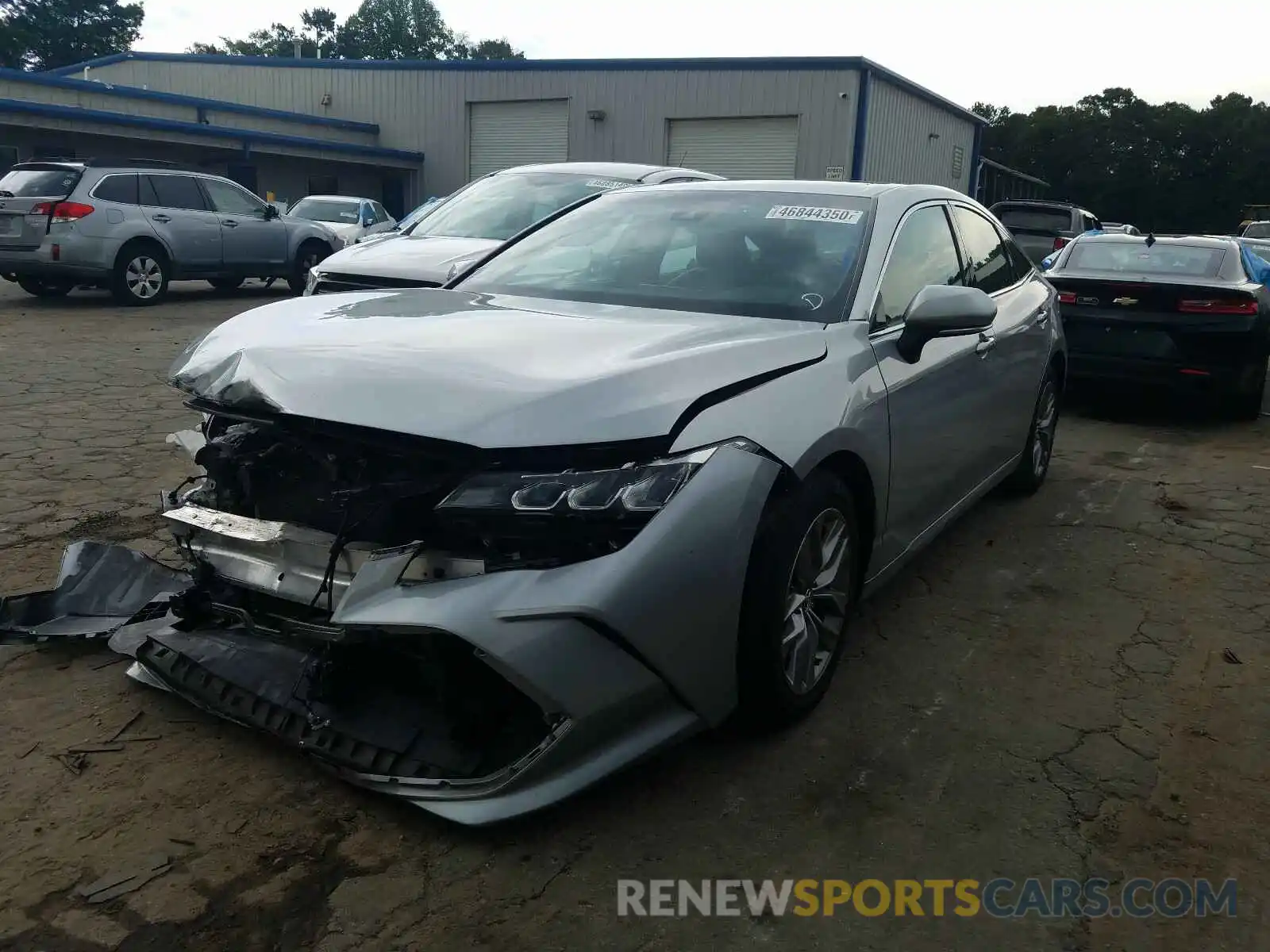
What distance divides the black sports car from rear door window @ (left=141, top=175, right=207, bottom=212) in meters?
10.9

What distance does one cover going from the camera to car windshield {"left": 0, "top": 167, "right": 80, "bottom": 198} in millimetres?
12391

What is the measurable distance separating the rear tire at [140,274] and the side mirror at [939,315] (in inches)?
474

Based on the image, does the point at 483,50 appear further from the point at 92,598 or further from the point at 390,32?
the point at 92,598

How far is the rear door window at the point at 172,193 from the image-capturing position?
1329 cm

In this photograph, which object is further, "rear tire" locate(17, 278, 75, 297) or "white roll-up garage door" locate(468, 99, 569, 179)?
"white roll-up garage door" locate(468, 99, 569, 179)

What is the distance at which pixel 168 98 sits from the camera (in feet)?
80.5

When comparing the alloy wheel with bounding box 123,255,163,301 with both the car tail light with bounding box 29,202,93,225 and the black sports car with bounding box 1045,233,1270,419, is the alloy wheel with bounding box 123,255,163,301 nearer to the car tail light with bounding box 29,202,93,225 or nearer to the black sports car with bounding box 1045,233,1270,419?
the car tail light with bounding box 29,202,93,225

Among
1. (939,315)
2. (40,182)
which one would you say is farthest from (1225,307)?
(40,182)

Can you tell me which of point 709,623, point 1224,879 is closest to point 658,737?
point 709,623

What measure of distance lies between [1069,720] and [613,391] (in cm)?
181

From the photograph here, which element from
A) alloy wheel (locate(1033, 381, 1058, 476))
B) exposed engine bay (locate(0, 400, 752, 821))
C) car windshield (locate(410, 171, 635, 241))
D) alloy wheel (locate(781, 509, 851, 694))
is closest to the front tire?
alloy wheel (locate(781, 509, 851, 694))

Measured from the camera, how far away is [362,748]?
8.20 ft

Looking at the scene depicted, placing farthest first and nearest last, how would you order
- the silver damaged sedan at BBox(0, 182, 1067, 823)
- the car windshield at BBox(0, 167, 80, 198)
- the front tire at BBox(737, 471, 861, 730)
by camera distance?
the car windshield at BBox(0, 167, 80, 198)
the front tire at BBox(737, 471, 861, 730)
the silver damaged sedan at BBox(0, 182, 1067, 823)

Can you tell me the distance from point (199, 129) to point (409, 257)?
67.3 ft
